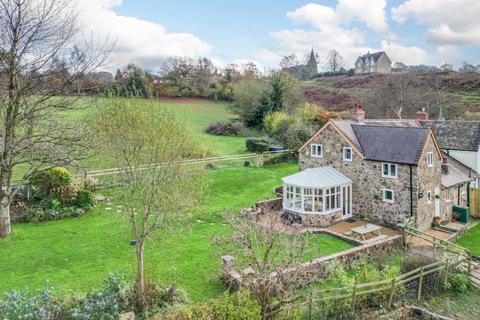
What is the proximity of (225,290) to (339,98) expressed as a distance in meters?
66.3

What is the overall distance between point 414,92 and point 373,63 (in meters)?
48.5

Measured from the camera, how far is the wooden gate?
23984mm

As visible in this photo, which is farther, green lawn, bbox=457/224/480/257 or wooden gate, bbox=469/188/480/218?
wooden gate, bbox=469/188/480/218

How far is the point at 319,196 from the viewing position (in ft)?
66.8

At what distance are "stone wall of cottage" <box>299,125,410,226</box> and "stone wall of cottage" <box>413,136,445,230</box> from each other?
469 mm

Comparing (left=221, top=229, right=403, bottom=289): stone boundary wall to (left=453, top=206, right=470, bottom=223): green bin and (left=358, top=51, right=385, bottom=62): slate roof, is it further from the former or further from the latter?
(left=358, top=51, right=385, bottom=62): slate roof

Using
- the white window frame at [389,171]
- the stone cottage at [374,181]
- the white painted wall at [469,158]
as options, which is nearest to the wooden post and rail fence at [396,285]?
the stone cottage at [374,181]

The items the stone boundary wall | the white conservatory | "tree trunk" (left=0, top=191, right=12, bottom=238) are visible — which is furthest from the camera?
the white conservatory

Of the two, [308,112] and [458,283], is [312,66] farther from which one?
[458,283]

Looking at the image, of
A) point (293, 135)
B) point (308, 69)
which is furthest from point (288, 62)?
point (293, 135)

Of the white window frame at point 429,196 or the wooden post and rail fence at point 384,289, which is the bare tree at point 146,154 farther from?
the white window frame at point 429,196

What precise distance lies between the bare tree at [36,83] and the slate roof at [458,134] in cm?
2428

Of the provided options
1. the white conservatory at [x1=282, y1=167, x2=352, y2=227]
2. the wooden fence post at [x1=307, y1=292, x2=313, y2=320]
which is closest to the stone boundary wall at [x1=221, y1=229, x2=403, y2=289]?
the wooden fence post at [x1=307, y1=292, x2=313, y2=320]

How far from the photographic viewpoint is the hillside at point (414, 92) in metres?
54.6
